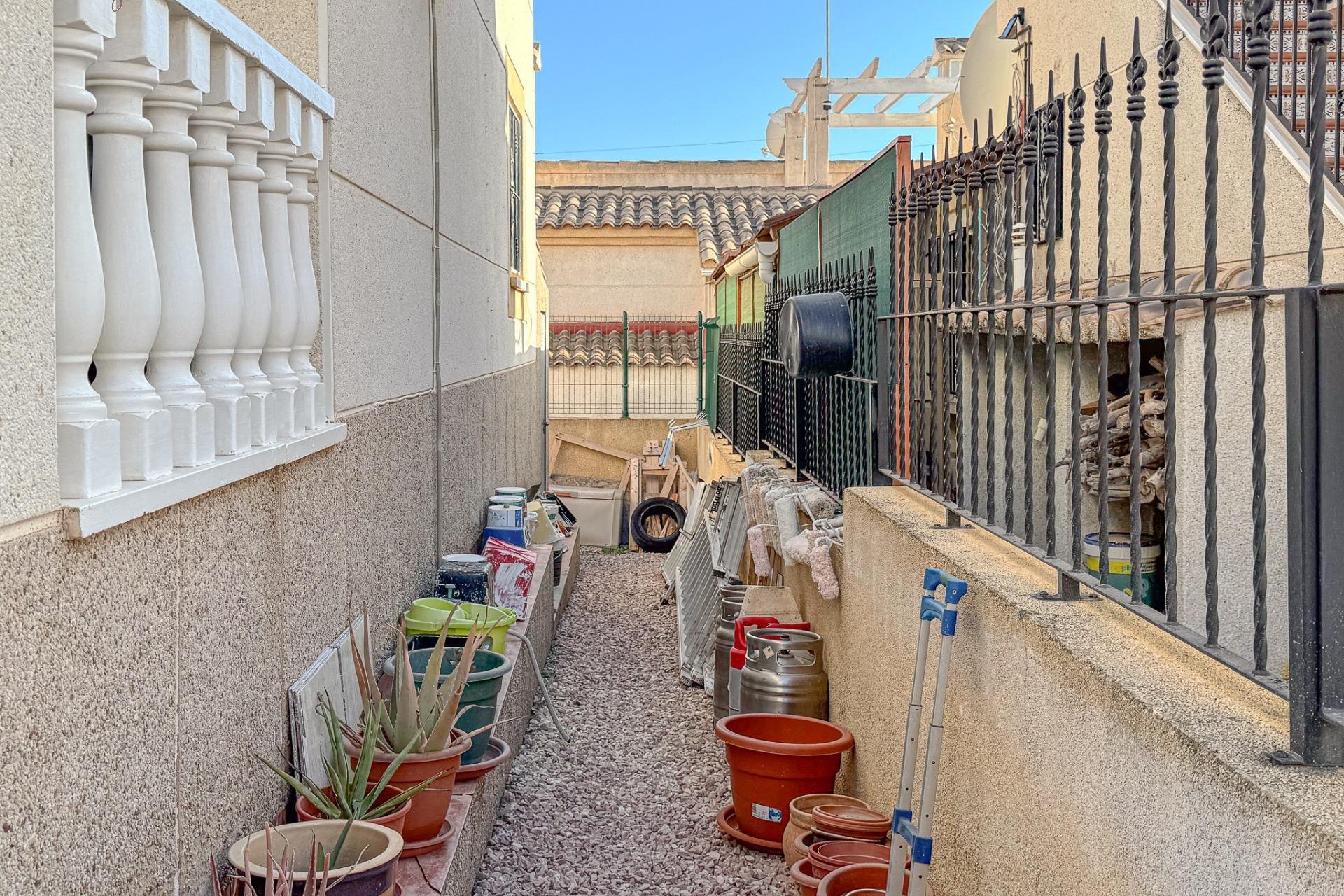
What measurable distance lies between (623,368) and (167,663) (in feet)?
53.4

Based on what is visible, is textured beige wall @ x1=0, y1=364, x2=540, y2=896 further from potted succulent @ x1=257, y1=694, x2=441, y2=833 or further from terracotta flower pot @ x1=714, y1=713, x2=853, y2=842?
terracotta flower pot @ x1=714, y1=713, x2=853, y2=842

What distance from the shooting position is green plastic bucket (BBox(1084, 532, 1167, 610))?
13.9 ft

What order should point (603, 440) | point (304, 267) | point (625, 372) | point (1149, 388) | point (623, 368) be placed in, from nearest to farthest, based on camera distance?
point (304, 267)
point (1149, 388)
point (603, 440)
point (625, 372)
point (623, 368)

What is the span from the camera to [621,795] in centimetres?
536

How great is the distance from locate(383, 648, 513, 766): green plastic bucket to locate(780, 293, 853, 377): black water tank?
201 cm

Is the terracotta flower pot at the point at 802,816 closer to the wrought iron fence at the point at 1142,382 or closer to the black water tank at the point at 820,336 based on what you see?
the wrought iron fence at the point at 1142,382

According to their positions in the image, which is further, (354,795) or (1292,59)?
(1292,59)

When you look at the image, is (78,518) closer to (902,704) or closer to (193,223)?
(193,223)

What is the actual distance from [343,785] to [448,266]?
3860mm

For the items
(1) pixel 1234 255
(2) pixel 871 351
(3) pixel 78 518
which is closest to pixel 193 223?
(3) pixel 78 518

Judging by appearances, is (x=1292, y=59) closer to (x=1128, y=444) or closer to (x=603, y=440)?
(x=1128, y=444)

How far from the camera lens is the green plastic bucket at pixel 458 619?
16.2 feet

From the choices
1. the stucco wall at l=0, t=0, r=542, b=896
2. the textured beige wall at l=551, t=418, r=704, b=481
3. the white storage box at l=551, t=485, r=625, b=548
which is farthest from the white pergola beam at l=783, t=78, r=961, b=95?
the stucco wall at l=0, t=0, r=542, b=896

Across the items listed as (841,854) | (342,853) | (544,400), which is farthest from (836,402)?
(544,400)
